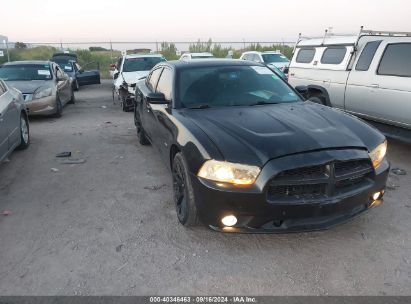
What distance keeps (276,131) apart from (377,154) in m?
0.98

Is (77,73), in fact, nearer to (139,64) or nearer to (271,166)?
(139,64)

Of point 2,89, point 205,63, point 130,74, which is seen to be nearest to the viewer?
point 205,63

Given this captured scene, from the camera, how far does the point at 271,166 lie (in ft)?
9.86

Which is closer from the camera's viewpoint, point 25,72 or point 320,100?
point 320,100

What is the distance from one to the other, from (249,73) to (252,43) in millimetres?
28276

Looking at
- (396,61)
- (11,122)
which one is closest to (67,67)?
(11,122)

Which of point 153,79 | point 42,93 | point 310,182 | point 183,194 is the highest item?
point 153,79

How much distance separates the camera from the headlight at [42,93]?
946cm

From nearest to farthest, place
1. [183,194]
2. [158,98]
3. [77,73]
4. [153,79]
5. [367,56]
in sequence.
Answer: [183,194] → [158,98] → [153,79] → [367,56] → [77,73]

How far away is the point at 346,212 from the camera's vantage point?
10.8 feet

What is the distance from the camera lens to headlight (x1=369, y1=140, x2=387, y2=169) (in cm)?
344

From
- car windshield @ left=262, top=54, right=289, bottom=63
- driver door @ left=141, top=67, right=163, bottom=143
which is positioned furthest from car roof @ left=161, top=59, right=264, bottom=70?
car windshield @ left=262, top=54, right=289, bottom=63

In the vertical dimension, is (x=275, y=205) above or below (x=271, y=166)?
below

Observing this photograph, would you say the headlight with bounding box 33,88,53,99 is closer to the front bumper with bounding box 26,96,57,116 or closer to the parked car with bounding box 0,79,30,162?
the front bumper with bounding box 26,96,57,116
